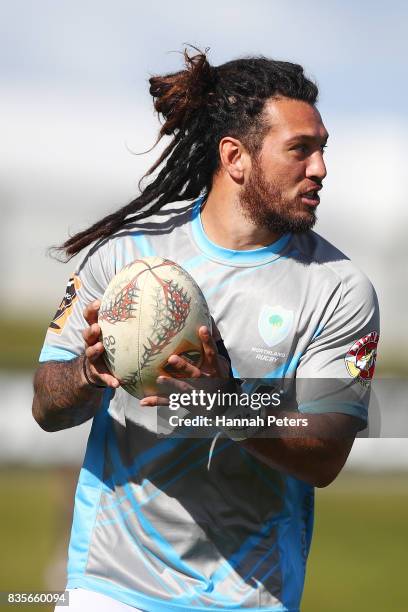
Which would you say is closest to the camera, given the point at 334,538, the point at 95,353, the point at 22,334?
the point at 95,353

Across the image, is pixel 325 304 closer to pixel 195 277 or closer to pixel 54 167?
pixel 195 277

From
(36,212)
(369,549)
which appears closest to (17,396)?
(369,549)

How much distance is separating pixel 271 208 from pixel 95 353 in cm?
105

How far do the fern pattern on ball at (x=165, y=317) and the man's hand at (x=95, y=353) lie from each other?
0.14 metres

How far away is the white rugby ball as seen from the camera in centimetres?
409

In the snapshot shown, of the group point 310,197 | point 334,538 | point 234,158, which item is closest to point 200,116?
point 234,158

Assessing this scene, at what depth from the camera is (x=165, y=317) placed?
412cm

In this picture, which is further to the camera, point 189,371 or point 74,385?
point 74,385

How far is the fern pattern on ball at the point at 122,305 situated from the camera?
4.14 meters

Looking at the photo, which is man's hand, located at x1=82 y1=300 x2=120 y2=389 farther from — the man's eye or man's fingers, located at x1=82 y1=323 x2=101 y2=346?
the man's eye

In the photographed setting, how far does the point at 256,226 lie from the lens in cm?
473

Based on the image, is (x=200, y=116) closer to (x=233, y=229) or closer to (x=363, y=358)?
(x=233, y=229)

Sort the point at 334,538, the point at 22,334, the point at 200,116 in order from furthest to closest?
the point at 22,334
the point at 334,538
the point at 200,116

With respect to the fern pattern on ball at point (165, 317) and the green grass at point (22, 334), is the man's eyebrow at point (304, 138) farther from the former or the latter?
the green grass at point (22, 334)
